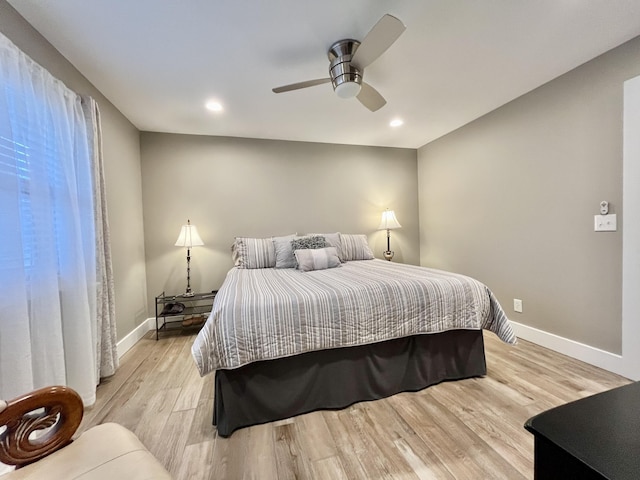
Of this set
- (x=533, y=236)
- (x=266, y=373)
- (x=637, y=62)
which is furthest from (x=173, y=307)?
(x=637, y=62)

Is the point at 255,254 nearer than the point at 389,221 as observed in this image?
Yes

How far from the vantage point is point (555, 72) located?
2.28 meters

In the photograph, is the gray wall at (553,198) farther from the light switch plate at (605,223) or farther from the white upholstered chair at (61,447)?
the white upholstered chair at (61,447)

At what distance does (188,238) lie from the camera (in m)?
3.09

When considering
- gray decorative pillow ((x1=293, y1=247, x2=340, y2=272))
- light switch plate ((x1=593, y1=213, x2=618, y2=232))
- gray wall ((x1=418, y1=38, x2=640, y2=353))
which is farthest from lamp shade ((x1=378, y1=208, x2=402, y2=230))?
light switch plate ((x1=593, y1=213, x2=618, y2=232))

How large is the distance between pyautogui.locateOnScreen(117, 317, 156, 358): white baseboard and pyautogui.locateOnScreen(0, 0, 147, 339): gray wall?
0.06 m

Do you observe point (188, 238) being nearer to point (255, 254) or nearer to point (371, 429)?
point (255, 254)

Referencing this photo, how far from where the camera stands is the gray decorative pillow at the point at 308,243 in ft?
9.81

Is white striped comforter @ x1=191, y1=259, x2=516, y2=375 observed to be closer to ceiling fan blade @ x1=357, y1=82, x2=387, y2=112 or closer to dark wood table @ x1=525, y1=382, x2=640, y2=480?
dark wood table @ x1=525, y1=382, x2=640, y2=480

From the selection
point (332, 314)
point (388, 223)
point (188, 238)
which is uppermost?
point (388, 223)

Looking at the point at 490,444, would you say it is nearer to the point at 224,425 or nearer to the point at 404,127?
the point at 224,425

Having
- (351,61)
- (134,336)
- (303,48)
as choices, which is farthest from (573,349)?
(134,336)

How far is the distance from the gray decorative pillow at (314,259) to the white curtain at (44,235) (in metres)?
1.64

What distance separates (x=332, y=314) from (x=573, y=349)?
2217 mm
